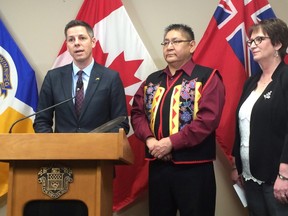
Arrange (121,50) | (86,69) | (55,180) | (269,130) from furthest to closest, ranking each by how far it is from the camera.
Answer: (121,50), (86,69), (269,130), (55,180)

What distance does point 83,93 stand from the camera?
213 cm

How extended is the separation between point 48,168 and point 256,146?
0.99 m

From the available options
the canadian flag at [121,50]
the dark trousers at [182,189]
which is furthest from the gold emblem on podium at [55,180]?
the canadian flag at [121,50]

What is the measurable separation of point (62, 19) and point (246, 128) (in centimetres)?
170

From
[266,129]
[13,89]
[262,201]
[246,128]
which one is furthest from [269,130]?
[13,89]

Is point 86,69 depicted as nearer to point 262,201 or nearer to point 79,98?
point 79,98

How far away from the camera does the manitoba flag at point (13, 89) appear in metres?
2.70

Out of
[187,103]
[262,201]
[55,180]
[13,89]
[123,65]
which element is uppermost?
[123,65]

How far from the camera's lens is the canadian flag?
8.81ft

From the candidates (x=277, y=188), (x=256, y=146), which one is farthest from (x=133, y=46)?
(x=277, y=188)

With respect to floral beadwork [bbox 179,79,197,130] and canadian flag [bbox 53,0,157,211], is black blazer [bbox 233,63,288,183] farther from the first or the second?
canadian flag [bbox 53,0,157,211]

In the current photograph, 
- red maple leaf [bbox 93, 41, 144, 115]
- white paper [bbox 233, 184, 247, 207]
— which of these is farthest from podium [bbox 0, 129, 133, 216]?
red maple leaf [bbox 93, 41, 144, 115]

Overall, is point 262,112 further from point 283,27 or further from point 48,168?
point 48,168

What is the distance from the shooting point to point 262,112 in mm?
1850
